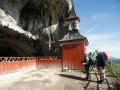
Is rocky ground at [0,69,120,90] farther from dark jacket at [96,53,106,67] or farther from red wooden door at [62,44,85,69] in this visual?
red wooden door at [62,44,85,69]

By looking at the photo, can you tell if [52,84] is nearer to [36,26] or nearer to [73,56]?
[73,56]

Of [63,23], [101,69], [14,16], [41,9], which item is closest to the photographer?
[101,69]

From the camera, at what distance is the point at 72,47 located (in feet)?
48.0

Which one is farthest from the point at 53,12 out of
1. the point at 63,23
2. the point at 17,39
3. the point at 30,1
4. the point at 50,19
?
the point at 17,39

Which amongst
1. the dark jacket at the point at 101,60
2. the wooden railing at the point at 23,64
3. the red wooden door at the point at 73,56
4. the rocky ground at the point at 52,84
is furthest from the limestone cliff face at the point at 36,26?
the dark jacket at the point at 101,60

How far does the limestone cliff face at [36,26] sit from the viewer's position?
1579 cm

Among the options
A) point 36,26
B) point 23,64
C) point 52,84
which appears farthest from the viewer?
point 36,26

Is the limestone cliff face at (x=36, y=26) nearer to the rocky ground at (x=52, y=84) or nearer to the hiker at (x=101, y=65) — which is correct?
the rocky ground at (x=52, y=84)

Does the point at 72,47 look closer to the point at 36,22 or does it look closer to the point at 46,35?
the point at 46,35

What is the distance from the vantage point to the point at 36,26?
58.4ft

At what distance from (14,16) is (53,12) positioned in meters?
5.69

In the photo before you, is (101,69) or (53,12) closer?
(101,69)

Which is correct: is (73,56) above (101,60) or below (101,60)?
above

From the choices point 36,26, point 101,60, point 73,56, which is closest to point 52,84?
point 101,60
